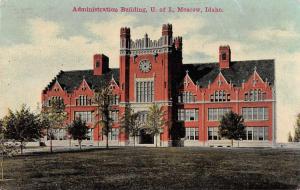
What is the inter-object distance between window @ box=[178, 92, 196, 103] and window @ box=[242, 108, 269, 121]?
5.61 metres

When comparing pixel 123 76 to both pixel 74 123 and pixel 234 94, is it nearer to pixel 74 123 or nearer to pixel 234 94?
pixel 74 123

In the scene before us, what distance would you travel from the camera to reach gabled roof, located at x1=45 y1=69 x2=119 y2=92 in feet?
175

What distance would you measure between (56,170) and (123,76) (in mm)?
27997

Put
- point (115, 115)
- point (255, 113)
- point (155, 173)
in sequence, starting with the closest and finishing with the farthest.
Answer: point (155, 173)
point (255, 113)
point (115, 115)

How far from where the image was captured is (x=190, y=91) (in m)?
48.7

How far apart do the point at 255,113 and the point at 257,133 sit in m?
2.03

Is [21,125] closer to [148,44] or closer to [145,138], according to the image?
[145,138]

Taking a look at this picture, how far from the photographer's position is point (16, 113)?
111 feet

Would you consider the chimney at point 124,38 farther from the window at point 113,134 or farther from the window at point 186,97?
the window at point 113,134

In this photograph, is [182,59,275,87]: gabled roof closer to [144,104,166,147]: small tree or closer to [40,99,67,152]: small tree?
[144,104,166,147]: small tree

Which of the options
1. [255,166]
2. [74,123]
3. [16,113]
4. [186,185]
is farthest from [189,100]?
[186,185]

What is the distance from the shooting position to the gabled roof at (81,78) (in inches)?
2095

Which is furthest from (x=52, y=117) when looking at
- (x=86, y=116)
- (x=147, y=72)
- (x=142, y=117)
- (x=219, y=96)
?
(x=219, y=96)

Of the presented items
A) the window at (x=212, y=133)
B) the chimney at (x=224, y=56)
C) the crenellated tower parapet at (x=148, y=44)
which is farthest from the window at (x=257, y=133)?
the crenellated tower parapet at (x=148, y=44)
